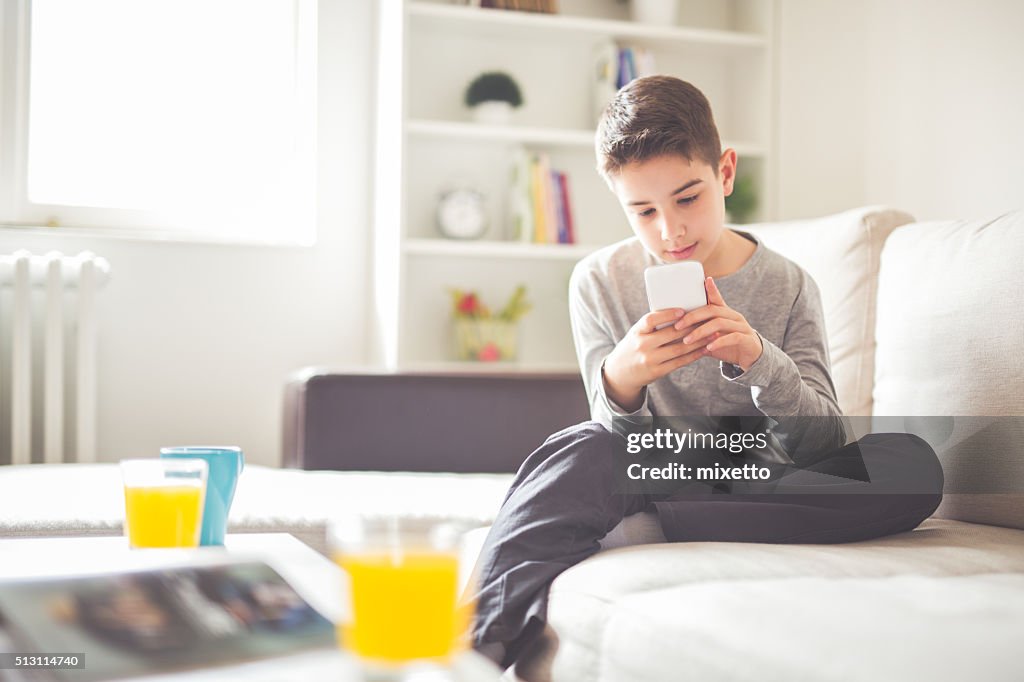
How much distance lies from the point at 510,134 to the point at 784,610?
220 centimetres

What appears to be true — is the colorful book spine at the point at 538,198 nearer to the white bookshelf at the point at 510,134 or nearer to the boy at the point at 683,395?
the white bookshelf at the point at 510,134

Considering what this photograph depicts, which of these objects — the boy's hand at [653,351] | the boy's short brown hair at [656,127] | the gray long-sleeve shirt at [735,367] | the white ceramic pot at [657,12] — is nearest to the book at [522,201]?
the white ceramic pot at [657,12]

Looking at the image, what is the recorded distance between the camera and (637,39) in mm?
3092

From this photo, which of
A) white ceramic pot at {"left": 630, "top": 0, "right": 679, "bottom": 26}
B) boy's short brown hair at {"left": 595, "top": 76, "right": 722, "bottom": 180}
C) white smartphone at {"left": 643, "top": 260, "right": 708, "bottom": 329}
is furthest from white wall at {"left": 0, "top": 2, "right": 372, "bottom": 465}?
white smartphone at {"left": 643, "top": 260, "right": 708, "bottom": 329}

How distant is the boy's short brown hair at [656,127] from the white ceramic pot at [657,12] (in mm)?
1682

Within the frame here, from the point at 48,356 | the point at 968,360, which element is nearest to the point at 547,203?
the point at 48,356

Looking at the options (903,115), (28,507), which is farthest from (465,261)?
(28,507)

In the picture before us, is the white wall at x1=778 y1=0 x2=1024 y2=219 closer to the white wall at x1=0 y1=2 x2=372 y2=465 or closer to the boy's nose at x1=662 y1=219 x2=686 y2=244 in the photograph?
the boy's nose at x1=662 y1=219 x2=686 y2=244

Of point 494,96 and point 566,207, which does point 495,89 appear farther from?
point 566,207

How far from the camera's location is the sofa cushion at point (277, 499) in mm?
1484

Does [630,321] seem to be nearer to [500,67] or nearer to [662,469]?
[662,469]

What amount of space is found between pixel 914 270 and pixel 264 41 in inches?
83.7

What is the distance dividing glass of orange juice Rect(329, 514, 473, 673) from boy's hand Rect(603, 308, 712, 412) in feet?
2.24

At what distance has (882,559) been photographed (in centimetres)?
109
